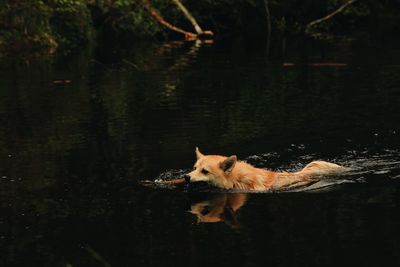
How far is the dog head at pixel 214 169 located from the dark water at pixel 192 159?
33 centimetres

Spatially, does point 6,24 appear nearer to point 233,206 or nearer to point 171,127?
point 171,127

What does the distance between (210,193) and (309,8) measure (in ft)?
145

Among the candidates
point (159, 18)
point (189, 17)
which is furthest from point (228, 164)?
point (189, 17)

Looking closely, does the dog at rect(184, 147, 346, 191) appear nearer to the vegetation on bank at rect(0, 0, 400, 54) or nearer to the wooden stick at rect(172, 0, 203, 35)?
the vegetation on bank at rect(0, 0, 400, 54)

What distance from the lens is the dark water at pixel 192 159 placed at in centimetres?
1155

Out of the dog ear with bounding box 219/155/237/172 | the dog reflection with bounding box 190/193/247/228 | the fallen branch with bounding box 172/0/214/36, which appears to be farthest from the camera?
the fallen branch with bounding box 172/0/214/36

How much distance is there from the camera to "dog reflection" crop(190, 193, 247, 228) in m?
13.1

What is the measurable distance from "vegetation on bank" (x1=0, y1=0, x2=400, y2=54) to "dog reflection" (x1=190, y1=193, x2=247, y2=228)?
31.8 meters

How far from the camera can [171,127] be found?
2150cm

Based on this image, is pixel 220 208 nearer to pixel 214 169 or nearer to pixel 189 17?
pixel 214 169

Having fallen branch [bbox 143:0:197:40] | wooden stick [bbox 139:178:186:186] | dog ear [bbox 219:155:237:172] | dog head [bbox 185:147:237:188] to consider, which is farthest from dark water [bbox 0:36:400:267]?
fallen branch [bbox 143:0:197:40]

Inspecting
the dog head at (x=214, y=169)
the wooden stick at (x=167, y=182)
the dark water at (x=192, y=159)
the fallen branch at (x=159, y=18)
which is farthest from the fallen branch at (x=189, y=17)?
the dog head at (x=214, y=169)

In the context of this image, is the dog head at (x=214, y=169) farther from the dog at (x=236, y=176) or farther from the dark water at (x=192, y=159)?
the dark water at (x=192, y=159)

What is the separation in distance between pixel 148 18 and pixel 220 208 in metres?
40.4
